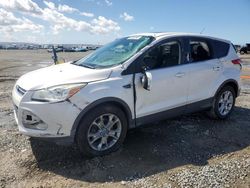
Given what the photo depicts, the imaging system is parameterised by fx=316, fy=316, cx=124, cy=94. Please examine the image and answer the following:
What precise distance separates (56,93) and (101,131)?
879 mm

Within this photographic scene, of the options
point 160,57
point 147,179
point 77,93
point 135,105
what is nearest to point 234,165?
point 147,179

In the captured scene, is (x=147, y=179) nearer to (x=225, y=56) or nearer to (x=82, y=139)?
(x=82, y=139)

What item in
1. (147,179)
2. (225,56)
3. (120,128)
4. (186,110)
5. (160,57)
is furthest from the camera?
(225,56)

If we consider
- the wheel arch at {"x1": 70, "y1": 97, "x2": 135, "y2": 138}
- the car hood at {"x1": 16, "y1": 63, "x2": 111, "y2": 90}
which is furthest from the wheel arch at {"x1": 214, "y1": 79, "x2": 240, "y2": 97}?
the car hood at {"x1": 16, "y1": 63, "x2": 111, "y2": 90}

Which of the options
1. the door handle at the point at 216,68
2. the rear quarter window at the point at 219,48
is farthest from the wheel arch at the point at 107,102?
the rear quarter window at the point at 219,48

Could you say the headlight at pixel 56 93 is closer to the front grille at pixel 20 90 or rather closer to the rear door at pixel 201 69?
the front grille at pixel 20 90

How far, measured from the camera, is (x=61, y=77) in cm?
446

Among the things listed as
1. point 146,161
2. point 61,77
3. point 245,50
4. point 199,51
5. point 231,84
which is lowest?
point 245,50

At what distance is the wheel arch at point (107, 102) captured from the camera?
425 centimetres

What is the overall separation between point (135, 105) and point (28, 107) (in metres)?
1.56

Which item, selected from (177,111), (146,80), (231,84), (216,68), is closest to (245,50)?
(231,84)

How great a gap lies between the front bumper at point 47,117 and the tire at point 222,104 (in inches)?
126

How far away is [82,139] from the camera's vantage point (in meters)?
4.37

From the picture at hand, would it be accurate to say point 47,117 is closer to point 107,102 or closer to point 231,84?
point 107,102
